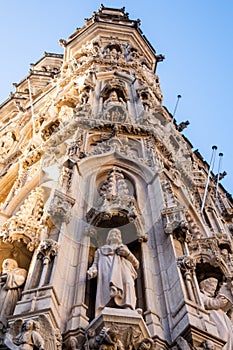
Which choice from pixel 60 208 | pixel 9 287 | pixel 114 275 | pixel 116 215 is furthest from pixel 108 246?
pixel 9 287

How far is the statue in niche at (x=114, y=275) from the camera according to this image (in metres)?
6.23

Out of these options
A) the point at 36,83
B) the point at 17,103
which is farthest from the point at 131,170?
the point at 36,83

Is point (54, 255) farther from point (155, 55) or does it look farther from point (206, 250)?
point (155, 55)

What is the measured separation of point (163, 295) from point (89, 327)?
1.67 m

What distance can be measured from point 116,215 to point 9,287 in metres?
2.51

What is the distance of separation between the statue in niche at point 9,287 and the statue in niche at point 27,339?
1.25 metres

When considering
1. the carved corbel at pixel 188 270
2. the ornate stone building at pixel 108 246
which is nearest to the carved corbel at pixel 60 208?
the ornate stone building at pixel 108 246

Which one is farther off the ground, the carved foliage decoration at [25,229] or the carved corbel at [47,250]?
the carved foliage decoration at [25,229]

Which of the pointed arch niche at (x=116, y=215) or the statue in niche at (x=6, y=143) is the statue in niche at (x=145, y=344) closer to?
the pointed arch niche at (x=116, y=215)

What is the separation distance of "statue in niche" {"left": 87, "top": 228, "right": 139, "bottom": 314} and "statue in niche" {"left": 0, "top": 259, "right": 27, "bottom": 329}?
137 cm

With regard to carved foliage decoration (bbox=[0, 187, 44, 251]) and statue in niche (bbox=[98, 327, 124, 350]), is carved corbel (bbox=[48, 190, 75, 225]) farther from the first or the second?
statue in niche (bbox=[98, 327, 124, 350])

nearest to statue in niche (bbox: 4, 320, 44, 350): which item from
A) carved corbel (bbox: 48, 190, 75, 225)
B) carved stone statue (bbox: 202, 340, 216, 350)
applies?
carved stone statue (bbox: 202, 340, 216, 350)

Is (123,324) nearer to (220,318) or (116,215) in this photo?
(220,318)

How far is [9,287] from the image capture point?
7.28 metres
